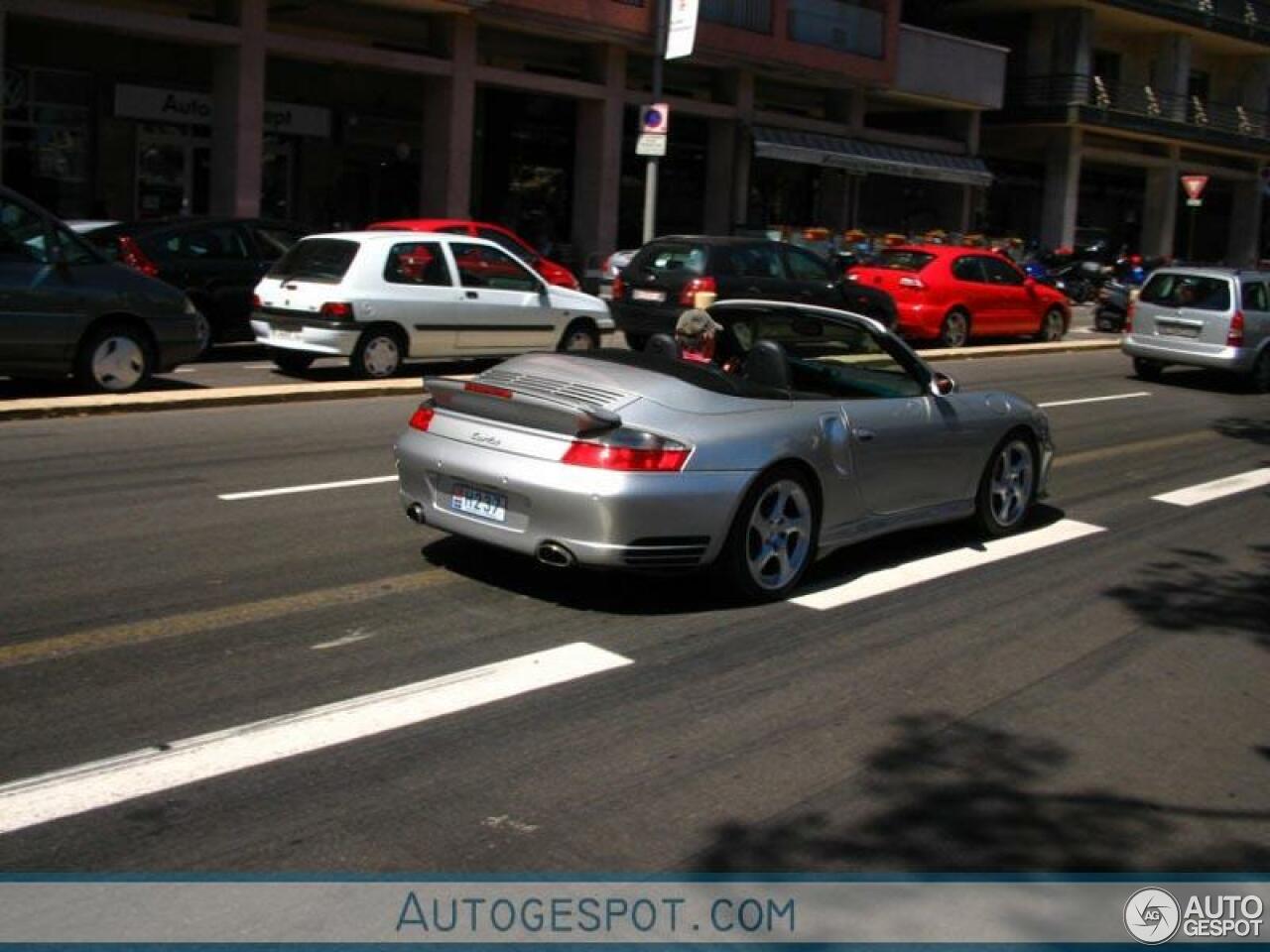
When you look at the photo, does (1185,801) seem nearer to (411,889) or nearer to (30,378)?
(411,889)

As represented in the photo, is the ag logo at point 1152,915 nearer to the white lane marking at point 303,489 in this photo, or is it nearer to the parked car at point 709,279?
the white lane marking at point 303,489

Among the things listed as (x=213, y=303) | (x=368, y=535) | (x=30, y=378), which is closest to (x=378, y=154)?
(x=213, y=303)

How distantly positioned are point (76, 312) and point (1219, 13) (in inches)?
1768

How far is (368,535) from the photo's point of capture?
813 centimetres

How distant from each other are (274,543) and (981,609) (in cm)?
375

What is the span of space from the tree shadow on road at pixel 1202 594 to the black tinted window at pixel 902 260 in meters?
13.2

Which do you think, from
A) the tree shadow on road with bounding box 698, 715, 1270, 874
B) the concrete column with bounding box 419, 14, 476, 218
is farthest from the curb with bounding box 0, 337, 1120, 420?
the concrete column with bounding box 419, 14, 476, 218

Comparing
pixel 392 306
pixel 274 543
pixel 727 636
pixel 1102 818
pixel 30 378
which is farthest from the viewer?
pixel 392 306

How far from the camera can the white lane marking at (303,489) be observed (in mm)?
9016

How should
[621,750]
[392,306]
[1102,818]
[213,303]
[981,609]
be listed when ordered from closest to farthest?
[1102,818], [621,750], [981,609], [392,306], [213,303]

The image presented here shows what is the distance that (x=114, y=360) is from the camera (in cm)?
1255

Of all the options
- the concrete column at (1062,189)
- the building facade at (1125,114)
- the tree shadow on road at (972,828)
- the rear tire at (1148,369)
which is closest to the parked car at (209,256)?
the rear tire at (1148,369)

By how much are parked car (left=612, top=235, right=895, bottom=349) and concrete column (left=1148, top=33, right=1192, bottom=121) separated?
106ft

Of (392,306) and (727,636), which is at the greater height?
(392,306)
